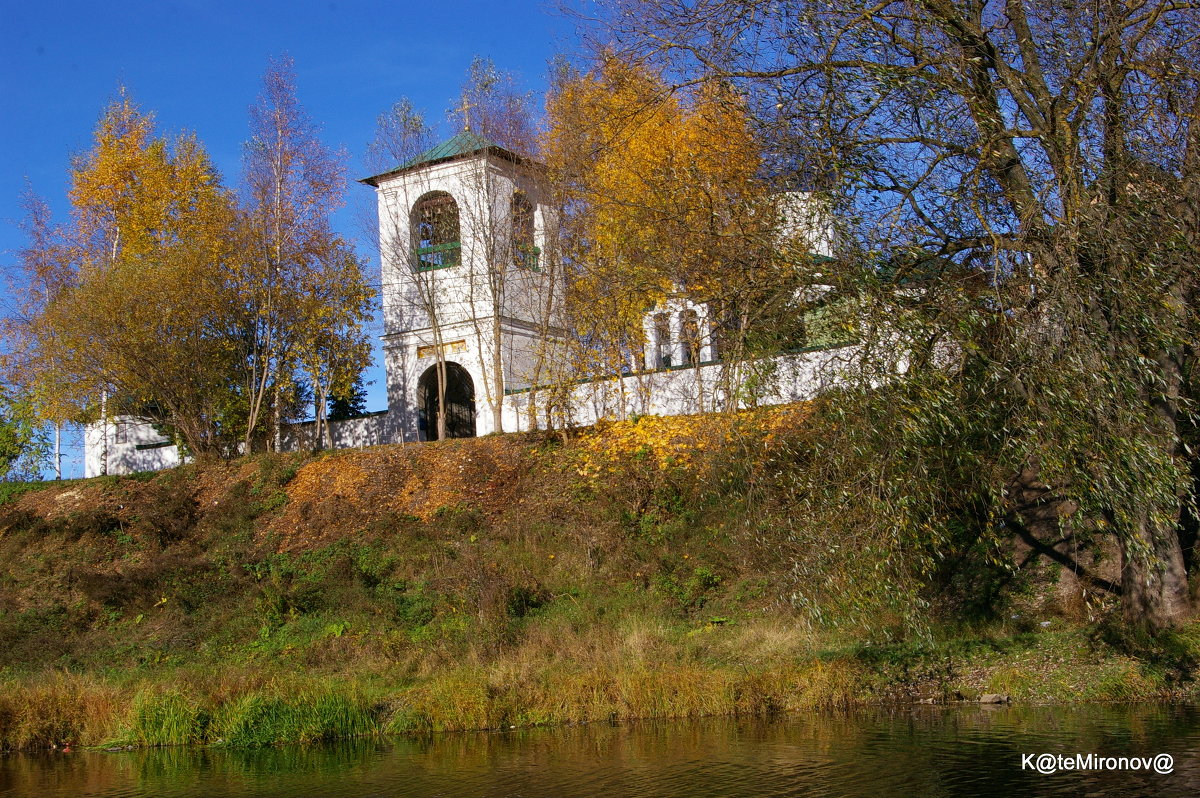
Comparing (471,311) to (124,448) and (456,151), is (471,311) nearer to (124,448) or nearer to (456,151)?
(456,151)

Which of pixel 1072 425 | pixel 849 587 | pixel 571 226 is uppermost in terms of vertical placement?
pixel 571 226

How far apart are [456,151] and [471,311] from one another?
4256 millimetres

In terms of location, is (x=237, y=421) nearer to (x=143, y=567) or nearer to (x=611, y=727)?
(x=143, y=567)

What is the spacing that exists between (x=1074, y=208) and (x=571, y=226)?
17.2 meters

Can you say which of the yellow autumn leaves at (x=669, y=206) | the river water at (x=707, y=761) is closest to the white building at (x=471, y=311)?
the yellow autumn leaves at (x=669, y=206)

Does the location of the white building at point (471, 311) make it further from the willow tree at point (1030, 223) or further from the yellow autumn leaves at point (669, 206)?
→ the willow tree at point (1030, 223)

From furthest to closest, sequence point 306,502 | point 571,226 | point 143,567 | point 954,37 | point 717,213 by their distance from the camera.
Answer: point 571,226 → point 306,502 → point 143,567 → point 717,213 → point 954,37

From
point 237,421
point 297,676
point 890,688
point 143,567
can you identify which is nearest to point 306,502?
point 143,567

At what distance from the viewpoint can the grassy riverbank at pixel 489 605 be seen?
46.1ft

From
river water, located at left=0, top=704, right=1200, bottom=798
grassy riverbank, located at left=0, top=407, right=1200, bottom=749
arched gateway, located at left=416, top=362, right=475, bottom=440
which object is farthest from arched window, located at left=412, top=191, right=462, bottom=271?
river water, located at left=0, top=704, right=1200, bottom=798

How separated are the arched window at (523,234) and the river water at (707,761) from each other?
16509 mm

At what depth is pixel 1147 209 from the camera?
10781 millimetres

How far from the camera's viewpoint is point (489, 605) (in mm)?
18375

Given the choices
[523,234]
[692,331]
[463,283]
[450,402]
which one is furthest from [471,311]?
[692,331]
